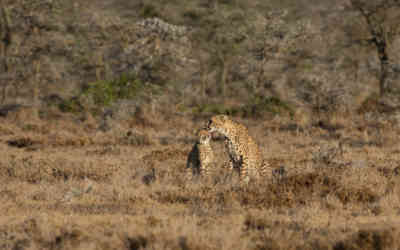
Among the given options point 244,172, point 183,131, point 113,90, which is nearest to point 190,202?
point 244,172

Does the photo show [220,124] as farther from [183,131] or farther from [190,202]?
[183,131]

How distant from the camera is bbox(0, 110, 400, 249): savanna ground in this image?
6.07 meters

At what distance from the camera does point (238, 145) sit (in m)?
9.47

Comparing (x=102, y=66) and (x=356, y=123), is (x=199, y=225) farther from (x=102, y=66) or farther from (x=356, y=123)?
(x=102, y=66)

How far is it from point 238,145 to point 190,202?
1793 millimetres

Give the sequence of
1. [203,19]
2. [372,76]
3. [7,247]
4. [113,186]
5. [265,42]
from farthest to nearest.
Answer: [203,19], [372,76], [265,42], [113,186], [7,247]

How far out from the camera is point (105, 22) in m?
30.8

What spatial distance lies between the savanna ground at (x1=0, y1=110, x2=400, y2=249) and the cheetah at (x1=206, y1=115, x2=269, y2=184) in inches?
10.3

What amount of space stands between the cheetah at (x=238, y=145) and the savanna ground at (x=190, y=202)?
0.26 meters

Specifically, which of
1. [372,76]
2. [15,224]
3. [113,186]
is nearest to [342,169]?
[113,186]

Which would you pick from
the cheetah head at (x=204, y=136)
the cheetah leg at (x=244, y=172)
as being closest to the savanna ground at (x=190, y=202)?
the cheetah leg at (x=244, y=172)

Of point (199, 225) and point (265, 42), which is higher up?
point (265, 42)

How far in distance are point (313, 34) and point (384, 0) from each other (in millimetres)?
7759

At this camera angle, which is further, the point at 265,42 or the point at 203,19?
the point at 203,19
